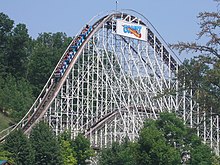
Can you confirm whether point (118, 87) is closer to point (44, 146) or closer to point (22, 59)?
point (44, 146)

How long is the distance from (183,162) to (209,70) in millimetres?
24798

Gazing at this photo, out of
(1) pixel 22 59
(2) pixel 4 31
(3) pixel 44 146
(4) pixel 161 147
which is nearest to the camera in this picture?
(4) pixel 161 147

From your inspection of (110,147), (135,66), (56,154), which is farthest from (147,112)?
(56,154)

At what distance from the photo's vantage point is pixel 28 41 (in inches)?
3002

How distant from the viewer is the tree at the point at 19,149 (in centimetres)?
3662

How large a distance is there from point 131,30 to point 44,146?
12713 millimetres

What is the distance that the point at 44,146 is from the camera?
3803 cm

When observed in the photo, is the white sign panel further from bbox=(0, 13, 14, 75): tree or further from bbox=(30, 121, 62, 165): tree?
bbox=(0, 13, 14, 75): tree

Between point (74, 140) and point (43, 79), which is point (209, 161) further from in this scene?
point (43, 79)

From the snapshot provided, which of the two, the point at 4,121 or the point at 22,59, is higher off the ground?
the point at 22,59

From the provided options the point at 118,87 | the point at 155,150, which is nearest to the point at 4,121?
the point at 118,87

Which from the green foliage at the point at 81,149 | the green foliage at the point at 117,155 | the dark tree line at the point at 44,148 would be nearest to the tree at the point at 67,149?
the dark tree line at the point at 44,148

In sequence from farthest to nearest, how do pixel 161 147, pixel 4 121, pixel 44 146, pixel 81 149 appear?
pixel 4 121
pixel 81 149
pixel 44 146
pixel 161 147

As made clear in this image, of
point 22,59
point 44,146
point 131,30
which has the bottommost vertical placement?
point 44,146
